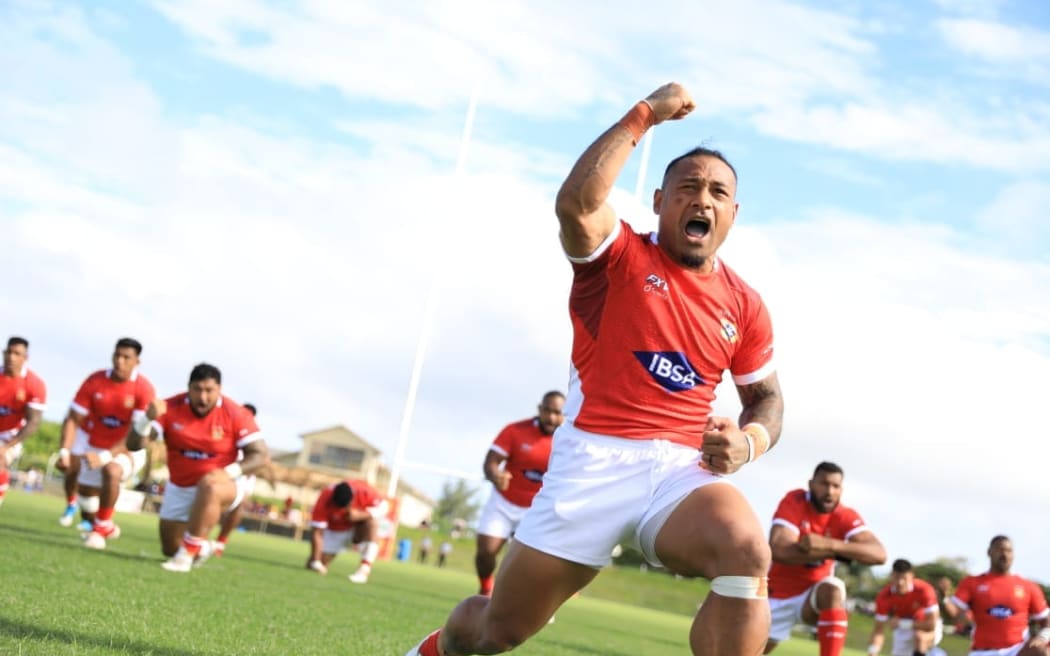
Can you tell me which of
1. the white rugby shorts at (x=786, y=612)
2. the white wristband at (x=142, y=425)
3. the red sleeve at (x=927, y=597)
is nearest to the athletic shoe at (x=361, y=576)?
the white wristband at (x=142, y=425)

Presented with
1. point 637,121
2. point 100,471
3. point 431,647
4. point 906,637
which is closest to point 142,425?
point 100,471

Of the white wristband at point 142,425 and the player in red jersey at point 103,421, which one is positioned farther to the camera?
the player in red jersey at point 103,421

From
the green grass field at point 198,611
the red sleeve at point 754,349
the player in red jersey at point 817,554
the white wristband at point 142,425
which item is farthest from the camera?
the white wristband at point 142,425

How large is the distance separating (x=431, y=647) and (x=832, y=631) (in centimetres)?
591

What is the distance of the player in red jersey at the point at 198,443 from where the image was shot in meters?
11.0

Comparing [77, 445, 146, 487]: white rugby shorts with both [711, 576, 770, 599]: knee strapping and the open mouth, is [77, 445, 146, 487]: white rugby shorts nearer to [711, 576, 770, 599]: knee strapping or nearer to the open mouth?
the open mouth

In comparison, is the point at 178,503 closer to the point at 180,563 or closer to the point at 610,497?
the point at 180,563

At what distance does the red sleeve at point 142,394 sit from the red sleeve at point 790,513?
7.47m

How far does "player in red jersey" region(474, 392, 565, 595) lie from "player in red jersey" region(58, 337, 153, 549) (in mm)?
4043

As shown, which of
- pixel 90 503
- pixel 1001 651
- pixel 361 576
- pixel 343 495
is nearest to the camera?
pixel 90 503

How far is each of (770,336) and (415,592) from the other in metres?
11.8

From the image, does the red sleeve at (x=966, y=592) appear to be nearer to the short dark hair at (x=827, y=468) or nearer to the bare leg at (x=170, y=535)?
the short dark hair at (x=827, y=468)

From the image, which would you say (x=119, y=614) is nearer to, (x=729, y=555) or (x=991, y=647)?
(x=729, y=555)

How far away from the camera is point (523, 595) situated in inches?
161
